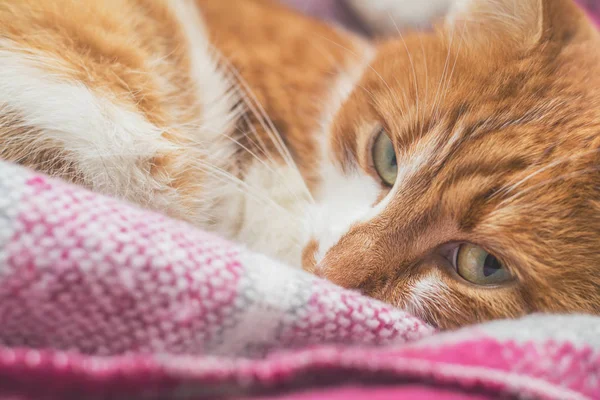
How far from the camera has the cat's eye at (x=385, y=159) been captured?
933 millimetres

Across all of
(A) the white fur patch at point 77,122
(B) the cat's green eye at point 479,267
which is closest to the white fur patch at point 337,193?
(B) the cat's green eye at point 479,267

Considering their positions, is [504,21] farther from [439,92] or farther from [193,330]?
[193,330]

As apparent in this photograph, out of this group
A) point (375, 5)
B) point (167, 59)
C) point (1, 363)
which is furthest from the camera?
point (375, 5)

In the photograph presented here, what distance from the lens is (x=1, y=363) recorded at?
43 centimetres

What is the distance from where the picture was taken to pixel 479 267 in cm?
78

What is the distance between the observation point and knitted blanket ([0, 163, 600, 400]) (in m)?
0.45

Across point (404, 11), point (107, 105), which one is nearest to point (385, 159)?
point (107, 105)

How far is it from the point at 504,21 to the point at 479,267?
0.44m

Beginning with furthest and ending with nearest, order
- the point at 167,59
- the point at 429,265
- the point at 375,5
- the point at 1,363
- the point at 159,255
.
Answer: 1. the point at 375,5
2. the point at 167,59
3. the point at 429,265
4. the point at 159,255
5. the point at 1,363

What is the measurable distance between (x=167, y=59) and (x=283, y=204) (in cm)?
34

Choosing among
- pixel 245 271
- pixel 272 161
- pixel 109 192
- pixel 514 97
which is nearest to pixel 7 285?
pixel 245 271

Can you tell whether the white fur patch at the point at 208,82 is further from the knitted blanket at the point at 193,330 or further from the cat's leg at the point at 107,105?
the knitted blanket at the point at 193,330

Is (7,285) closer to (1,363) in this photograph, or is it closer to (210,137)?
(1,363)

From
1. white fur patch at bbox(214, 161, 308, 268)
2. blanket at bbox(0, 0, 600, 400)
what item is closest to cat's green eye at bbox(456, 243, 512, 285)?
blanket at bbox(0, 0, 600, 400)
